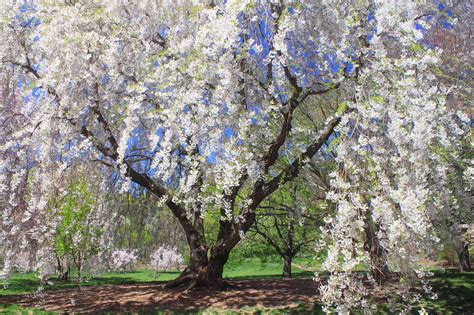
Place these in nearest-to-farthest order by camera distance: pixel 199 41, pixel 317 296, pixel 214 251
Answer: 1. pixel 199 41
2. pixel 317 296
3. pixel 214 251

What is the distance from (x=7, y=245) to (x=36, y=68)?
4108 millimetres

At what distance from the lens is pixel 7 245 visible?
9219mm

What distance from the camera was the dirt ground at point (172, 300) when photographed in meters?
9.05

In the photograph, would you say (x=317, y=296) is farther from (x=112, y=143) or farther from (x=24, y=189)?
(x=24, y=189)

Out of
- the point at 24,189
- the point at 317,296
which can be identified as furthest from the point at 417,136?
the point at 24,189

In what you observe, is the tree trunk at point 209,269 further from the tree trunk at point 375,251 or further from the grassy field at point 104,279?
the tree trunk at point 375,251

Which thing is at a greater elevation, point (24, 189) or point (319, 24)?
point (319, 24)

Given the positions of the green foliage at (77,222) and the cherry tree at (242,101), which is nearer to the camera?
the cherry tree at (242,101)

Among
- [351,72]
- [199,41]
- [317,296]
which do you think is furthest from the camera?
[317,296]

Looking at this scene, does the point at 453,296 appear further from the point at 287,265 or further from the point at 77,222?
the point at 287,265

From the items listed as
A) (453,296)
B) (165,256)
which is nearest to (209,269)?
(453,296)

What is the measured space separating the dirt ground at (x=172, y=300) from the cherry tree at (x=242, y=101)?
0.92m

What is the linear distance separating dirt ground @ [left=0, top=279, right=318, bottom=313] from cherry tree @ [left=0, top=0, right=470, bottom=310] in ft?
3.01

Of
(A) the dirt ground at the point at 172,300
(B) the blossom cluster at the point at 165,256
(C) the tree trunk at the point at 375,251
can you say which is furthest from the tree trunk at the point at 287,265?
(C) the tree trunk at the point at 375,251
